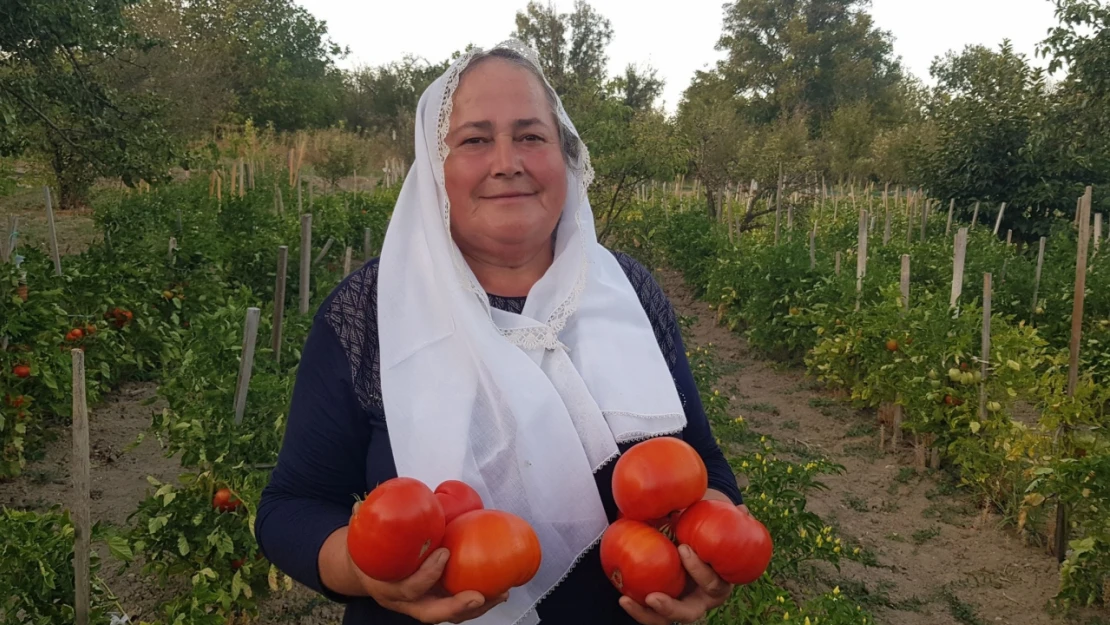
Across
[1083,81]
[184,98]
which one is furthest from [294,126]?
[1083,81]

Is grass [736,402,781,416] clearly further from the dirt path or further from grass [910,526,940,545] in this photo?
grass [910,526,940,545]

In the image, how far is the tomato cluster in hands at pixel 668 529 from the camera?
1.16m

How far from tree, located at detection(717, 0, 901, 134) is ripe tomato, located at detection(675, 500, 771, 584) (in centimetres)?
3649

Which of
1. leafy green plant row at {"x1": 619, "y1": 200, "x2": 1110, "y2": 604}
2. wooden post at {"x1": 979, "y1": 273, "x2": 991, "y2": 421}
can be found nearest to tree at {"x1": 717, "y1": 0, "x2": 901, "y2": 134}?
leafy green plant row at {"x1": 619, "y1": 200, "x2": 1110, "y2": 604}

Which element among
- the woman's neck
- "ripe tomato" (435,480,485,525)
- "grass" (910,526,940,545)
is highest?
the woman's neck

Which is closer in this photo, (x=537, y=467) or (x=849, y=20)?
(x=537, y=467)

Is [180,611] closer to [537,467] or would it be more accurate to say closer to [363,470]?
[363,470]

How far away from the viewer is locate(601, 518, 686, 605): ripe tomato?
1.15m

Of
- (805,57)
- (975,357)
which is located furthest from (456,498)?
(805,57)

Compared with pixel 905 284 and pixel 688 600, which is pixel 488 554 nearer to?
pixel 688 600

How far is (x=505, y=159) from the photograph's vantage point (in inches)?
55.9

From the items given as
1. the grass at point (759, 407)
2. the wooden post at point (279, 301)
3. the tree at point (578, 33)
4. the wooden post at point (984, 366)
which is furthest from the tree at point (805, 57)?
the wooden post at point (279, 301)

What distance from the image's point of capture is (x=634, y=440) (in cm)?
142

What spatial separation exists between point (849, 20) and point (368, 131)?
25717mm
